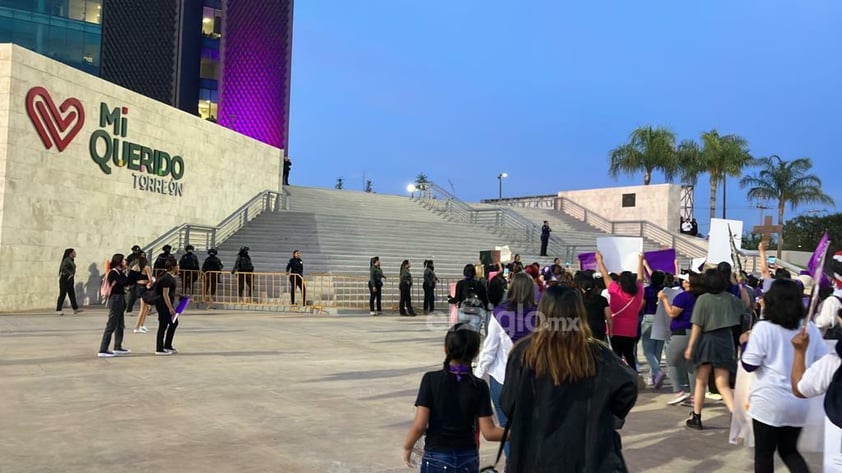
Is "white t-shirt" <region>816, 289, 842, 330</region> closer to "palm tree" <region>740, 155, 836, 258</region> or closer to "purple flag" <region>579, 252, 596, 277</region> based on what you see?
"purple flag" <region>579, 252, 596, 277</region>

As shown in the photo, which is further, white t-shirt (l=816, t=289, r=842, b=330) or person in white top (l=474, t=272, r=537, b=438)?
white t-shirt (l=816, t=289, r=842, b=330)

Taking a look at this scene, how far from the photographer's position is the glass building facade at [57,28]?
2819 cm

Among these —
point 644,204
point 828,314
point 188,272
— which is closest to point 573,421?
point 828,314

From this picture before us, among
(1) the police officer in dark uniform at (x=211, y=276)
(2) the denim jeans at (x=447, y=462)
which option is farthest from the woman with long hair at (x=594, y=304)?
(1) the police officer in dark uniform at (x=211, y=276)

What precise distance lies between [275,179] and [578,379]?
2713 centimetres

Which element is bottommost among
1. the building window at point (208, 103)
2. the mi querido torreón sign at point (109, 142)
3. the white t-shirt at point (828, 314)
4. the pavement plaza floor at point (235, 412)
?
the pavement plaza floor at point (235, 412)

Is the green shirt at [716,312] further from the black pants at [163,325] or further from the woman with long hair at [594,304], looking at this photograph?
the black pants at [163,325]

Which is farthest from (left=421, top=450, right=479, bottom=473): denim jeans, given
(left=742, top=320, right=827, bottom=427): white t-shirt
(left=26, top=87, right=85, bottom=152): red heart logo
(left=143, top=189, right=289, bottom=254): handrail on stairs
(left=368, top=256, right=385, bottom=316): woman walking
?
(left=143, top=189, right=289, bottom=254): handrail on stairs

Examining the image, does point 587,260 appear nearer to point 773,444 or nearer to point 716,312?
point 716,312

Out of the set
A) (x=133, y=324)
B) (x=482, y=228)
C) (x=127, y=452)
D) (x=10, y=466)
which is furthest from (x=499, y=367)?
(x=482, y=228)

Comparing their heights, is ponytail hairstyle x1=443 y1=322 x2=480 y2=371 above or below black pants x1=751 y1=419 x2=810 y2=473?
above

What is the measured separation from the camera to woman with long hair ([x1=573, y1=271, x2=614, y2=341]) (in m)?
6.58

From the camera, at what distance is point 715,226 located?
8547 millimetres

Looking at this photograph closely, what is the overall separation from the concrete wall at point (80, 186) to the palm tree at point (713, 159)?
2633cm
